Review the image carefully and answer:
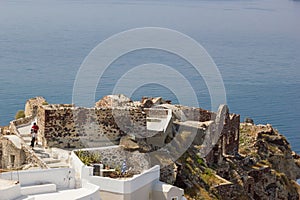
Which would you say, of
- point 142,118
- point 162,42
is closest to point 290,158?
point 142,118

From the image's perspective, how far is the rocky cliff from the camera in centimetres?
3136

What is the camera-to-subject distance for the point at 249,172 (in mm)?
37062

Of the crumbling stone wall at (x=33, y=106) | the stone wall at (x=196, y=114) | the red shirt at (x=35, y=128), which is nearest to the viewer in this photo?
the red shirt at (x=35, y=128)

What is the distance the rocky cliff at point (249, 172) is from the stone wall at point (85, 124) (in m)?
3.09

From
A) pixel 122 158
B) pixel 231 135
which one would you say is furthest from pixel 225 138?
pixel 122 158

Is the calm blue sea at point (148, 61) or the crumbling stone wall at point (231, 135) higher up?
the calm blue sea at point (148, 61)

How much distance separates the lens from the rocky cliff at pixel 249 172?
31.4 m

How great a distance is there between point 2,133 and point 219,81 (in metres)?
70.8

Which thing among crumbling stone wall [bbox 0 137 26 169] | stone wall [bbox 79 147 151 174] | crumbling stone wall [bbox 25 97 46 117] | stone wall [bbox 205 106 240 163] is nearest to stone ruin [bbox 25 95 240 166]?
stone wall [bbox 79 147 151 174]

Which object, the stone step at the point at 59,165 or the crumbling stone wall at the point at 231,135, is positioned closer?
the stone step at the point at 59,165

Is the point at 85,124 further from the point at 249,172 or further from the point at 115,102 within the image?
the point at 249,172

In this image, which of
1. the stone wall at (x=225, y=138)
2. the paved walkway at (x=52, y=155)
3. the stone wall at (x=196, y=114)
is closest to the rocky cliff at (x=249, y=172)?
the stone wall at (x=225, y=138)

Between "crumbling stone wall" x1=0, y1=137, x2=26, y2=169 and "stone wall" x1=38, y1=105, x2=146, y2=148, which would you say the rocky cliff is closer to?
"stone wall" x1=38, y1=105, x2=146, y2=148

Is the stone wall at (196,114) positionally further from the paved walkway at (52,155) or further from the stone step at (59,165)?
the stone step at (59,165)
